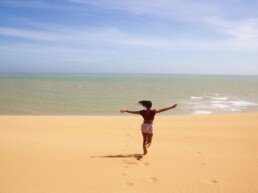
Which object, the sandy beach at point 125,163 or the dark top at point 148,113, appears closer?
the sandy beach at point 125,163

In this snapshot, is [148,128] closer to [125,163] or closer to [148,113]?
[148,113]

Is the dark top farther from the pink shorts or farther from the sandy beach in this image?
the sandy beach

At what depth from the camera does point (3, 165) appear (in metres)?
7.29

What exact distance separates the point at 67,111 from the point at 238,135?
1819 cm

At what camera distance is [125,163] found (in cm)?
777

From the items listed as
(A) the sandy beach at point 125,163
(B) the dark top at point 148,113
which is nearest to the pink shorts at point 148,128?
(B) the dark top at point 148,113

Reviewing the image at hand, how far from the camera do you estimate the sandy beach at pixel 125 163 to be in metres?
6.14

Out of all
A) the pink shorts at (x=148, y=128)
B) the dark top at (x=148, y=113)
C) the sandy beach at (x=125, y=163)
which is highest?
the dark top at (x=148, y=113)

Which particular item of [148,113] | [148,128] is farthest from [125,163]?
[148,113]

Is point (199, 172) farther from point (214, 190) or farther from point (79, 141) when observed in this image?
point (79, 141)

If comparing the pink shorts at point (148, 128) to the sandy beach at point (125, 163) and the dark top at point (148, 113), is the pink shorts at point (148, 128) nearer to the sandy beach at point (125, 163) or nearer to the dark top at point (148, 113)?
the dark top at point (148, 113)

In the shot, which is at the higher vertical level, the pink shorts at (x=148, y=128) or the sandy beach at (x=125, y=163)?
the pink shorts at (x=148, y=128)

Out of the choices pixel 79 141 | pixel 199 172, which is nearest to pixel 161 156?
pixel 199 172

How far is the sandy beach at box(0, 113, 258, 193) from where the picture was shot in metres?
6.14
